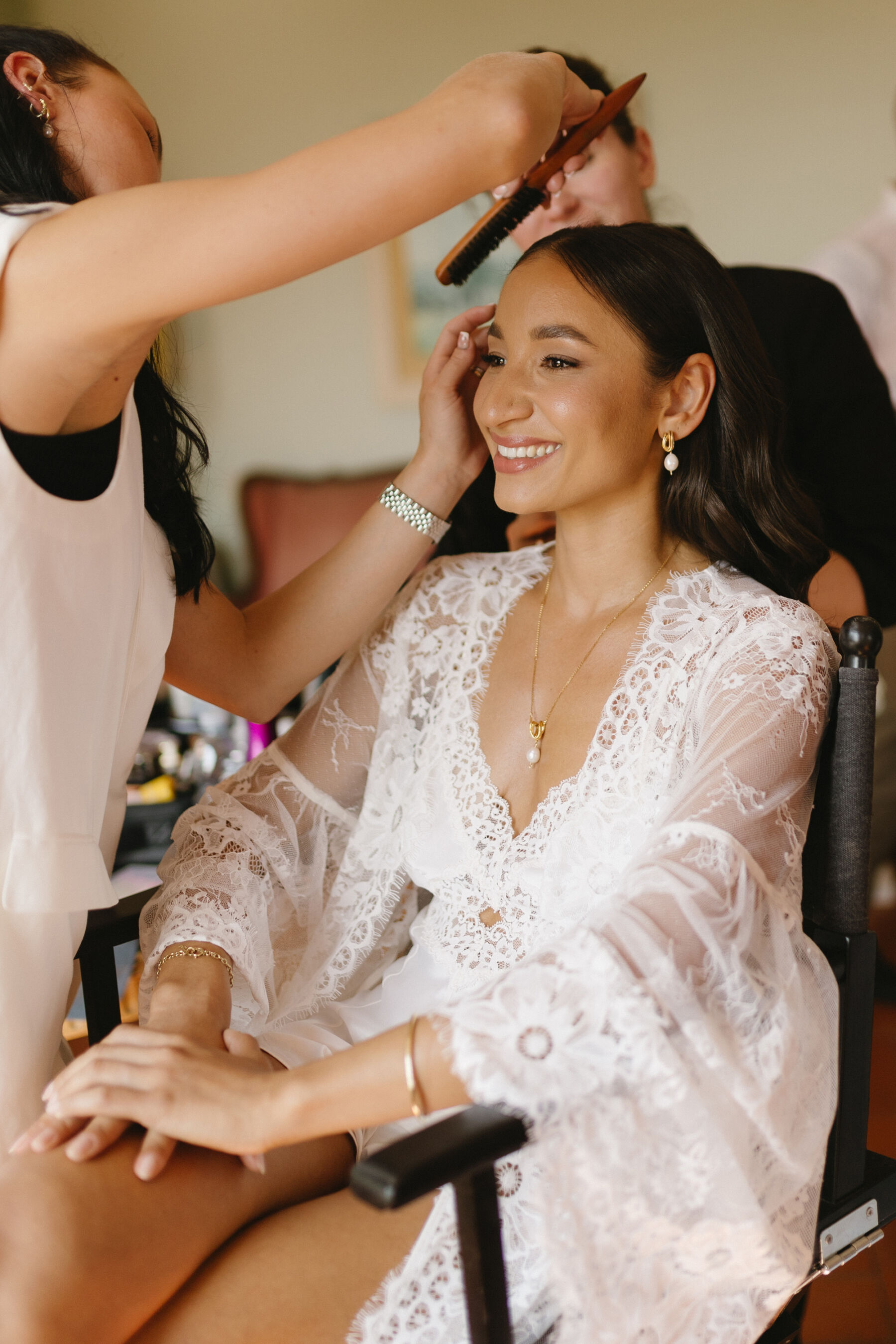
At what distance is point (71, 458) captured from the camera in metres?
1.09

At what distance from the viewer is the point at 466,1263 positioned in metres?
0.99

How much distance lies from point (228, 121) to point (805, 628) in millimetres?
3238

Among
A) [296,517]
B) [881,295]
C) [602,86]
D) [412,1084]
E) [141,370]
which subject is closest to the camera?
[412,1084]

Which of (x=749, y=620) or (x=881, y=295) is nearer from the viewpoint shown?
(x=749, y=620)

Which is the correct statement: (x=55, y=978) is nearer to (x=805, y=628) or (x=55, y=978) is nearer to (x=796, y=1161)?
(x=796, y=1161)

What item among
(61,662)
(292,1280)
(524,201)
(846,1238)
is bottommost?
(846,1238)

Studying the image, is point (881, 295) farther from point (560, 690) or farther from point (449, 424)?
point (560, 690)

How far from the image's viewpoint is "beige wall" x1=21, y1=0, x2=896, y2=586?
2.93 meters

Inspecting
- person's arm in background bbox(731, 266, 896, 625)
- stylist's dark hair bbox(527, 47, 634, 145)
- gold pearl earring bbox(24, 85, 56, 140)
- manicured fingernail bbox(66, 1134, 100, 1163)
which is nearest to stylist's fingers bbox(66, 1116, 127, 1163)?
manicured fingernail bbox(66, 1134, 100, 1163)

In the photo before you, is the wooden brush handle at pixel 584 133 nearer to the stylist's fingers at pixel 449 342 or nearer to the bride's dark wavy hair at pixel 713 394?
the bride's dark wavy hair at pixel 713 394

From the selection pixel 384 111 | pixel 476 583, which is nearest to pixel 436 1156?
pixel 476 583

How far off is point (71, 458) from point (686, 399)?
2.75 ft

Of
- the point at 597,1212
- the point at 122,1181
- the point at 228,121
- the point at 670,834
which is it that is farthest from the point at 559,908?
the point at 228,121

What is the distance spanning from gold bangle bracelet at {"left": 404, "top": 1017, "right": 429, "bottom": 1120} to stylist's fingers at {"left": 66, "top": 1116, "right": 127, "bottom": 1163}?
309mm
